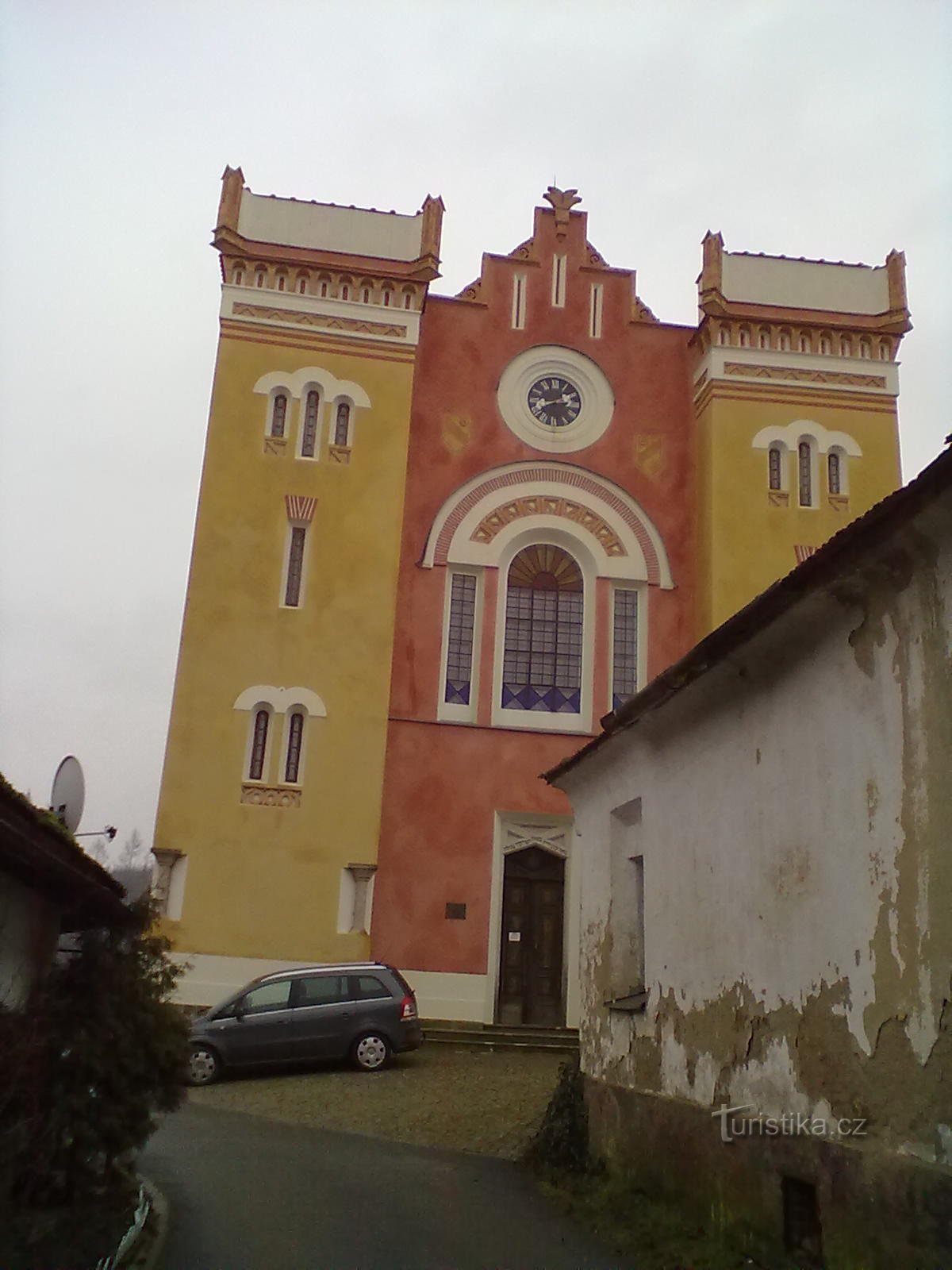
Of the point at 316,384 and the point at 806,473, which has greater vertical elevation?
the point at 316,384

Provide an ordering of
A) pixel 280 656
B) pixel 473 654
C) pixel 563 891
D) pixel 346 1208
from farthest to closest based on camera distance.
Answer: pixel 473 654, pixel 563 891, pixel 280 656, pixel 346 1208

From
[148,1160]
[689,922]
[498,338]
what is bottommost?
[148,1160]

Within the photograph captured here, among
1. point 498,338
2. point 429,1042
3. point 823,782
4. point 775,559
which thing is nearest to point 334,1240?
point 823,782

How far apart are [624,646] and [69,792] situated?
45.5ft

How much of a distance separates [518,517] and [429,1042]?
31.8 ft

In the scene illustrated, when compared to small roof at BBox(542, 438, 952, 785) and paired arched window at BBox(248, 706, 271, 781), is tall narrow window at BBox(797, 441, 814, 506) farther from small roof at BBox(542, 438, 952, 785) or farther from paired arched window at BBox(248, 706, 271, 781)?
small roof at BBox(542, 438, 952, 785)

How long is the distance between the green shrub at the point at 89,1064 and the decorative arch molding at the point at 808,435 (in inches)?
700

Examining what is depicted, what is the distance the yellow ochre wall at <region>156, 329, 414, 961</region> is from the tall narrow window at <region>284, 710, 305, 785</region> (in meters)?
0.18

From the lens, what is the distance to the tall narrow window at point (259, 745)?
Result: 66.7 ft

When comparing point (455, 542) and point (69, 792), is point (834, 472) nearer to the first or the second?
Answer: point (455, 542)

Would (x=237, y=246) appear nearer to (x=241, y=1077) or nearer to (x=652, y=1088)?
(x=241, y=1077)

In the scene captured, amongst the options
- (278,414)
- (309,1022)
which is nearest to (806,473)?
(278,414)

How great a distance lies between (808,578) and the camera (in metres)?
6.32

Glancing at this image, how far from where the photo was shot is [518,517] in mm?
22562
